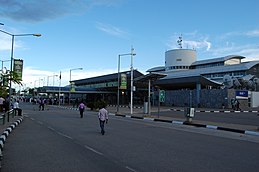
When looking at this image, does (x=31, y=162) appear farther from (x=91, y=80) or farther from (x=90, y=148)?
(x=91, y=80)

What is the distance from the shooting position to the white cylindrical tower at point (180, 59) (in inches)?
4739

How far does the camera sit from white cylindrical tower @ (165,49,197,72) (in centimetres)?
12038

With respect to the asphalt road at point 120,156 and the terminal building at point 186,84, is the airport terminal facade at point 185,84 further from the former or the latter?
the asphalt road at point 120,156

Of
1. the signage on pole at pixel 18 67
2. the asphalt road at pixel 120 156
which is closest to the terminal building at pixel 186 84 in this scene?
the signage on pole at pixel 18 67

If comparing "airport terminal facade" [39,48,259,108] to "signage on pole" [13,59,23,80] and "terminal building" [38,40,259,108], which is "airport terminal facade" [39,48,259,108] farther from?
"signage on pole" [13,59,23,80]

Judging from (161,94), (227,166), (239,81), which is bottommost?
(227,166)

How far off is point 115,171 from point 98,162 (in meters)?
1.11

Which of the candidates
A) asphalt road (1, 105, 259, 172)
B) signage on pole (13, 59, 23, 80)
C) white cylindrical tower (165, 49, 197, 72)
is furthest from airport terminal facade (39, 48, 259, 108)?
asphalt road (1, 105, 259, 172)

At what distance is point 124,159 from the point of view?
8312 mm

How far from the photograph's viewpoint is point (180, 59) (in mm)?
120688

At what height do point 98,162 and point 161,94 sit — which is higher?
point 161,94

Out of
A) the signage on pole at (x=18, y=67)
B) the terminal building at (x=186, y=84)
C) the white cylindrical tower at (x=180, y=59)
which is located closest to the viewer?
the signage on pole at (x=18, y=67)

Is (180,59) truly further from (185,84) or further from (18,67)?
(18,67)

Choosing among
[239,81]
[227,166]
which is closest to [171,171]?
[227,166]
